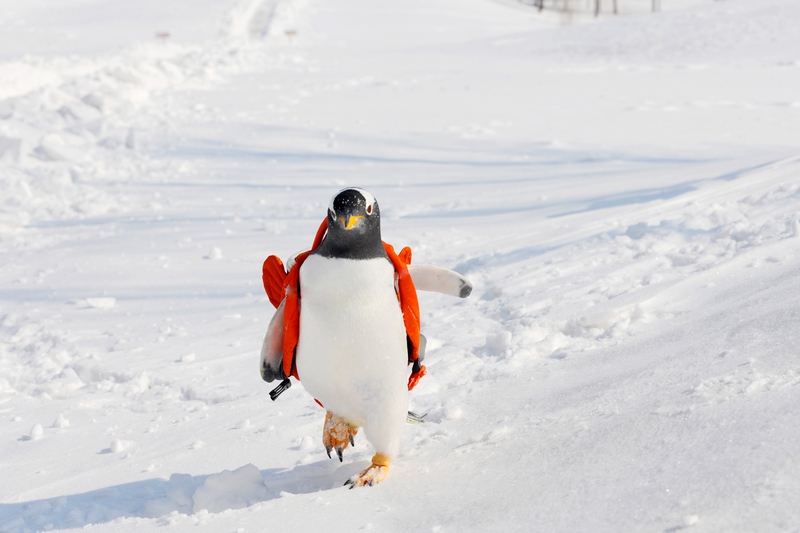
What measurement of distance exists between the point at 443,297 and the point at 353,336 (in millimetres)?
2284

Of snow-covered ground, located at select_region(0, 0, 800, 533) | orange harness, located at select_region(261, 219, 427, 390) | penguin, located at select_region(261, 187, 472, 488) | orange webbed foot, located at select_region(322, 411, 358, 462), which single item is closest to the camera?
snow-covered ground, located at select_region(0, 0, 800, 533)

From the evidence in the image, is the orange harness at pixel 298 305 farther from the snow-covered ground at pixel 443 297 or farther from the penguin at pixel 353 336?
the snow-covered ground at pixel 443 297

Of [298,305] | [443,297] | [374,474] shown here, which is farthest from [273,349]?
[443,297]

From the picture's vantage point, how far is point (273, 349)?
2793mm

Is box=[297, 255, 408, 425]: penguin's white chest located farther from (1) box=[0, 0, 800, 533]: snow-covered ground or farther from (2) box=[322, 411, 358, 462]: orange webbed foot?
(1) box=[0, 0, 800, 533]: snow-covered ground

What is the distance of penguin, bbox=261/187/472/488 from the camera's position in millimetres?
2578

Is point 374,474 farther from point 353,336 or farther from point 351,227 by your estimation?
point 351,227

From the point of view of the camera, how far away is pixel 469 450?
9.36 feet

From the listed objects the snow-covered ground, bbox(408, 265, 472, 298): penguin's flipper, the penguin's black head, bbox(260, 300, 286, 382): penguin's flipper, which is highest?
the penguin's black head

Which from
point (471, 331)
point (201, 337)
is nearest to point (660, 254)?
point (471, 331)

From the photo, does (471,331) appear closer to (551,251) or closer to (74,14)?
(551,251)

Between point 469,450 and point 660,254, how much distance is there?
2167 mm

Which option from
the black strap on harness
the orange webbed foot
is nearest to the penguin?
the orange webbed foot

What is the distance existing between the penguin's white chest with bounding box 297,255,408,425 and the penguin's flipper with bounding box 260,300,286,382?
0.08 meters
